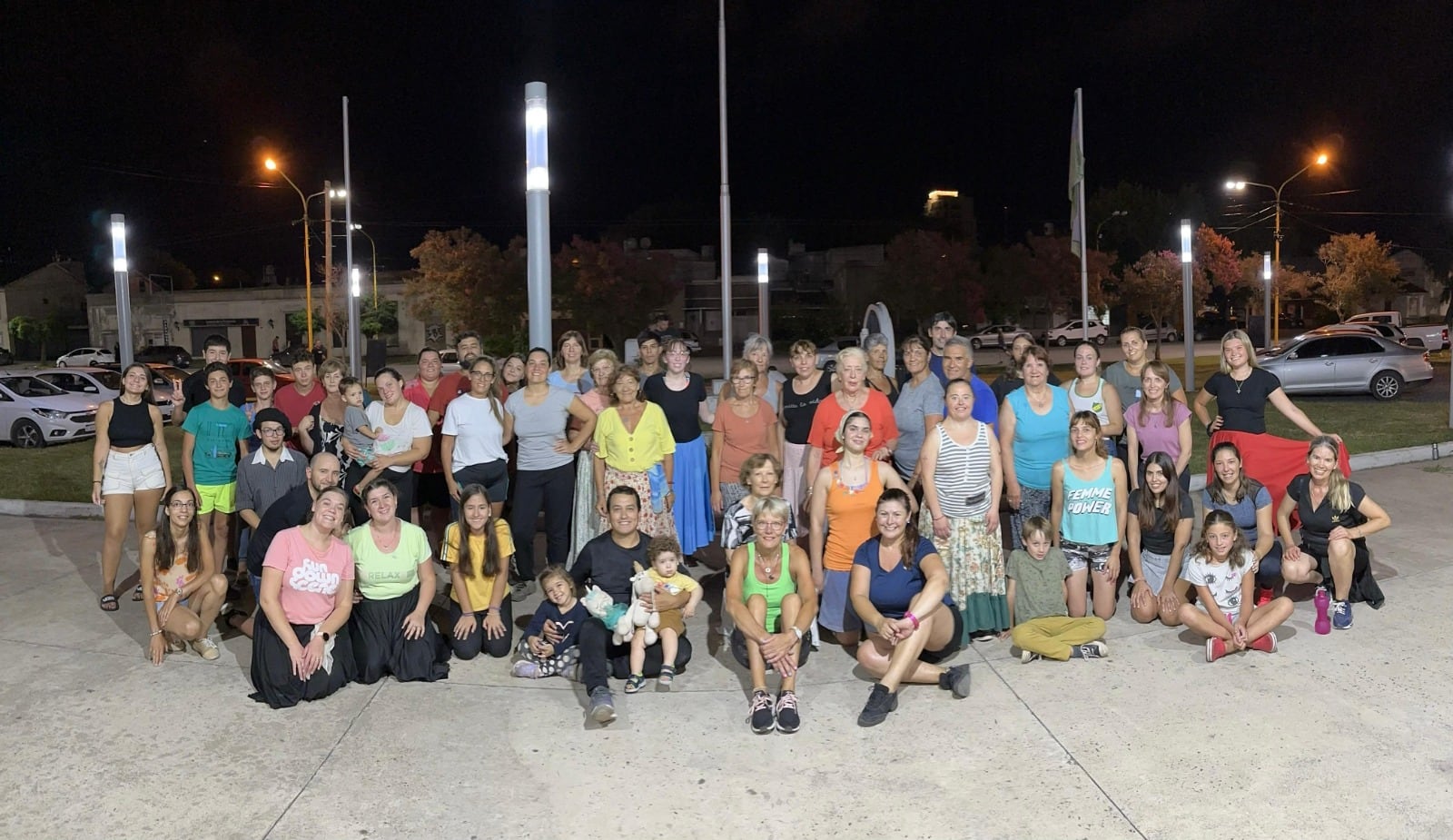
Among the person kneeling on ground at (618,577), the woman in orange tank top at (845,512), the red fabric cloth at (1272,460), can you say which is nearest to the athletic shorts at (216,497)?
the person kneeling on ground at (618,577)

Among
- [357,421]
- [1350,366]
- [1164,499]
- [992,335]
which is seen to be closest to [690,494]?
[357,421]

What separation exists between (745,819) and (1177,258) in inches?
2226

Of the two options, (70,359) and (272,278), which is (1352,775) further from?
(272,278)

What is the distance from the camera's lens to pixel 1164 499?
20.5ft

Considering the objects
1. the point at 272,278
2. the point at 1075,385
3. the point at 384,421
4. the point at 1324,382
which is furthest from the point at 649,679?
the point at 272,278

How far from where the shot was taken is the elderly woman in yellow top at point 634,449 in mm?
6648

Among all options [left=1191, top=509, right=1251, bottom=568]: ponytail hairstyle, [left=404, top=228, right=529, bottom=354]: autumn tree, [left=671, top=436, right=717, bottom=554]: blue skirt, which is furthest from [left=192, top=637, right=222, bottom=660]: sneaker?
[left=404, top=228, right=529, bottom=354]: autumn tree

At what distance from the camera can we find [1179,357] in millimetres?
36344

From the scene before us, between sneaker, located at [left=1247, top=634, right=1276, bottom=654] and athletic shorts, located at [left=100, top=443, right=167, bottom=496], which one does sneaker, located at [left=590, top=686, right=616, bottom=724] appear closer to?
sneaker, located at [left=1247, top=634, right=1276, bottom=654]

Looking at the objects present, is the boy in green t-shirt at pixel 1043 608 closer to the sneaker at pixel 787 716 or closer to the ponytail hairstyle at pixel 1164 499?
the ponytail hairstyle at pixel 1164 499

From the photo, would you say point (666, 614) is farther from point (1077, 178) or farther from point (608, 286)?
point (608, 286)

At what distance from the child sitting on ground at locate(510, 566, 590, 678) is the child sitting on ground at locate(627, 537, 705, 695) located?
325mm

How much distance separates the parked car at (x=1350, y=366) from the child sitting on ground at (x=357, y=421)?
17.4 m

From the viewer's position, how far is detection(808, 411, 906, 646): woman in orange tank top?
5.77m
